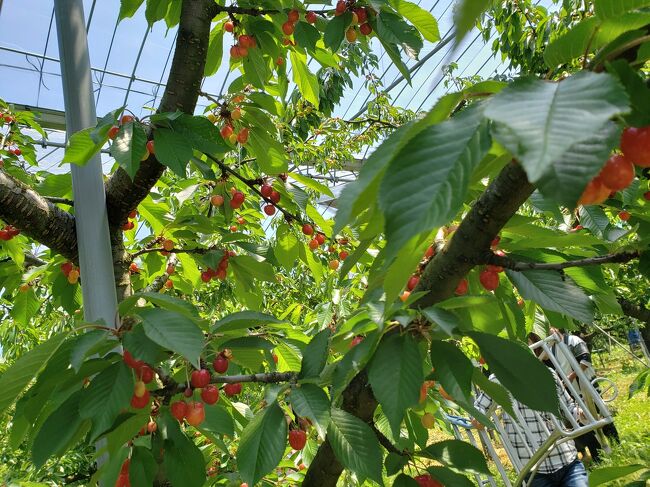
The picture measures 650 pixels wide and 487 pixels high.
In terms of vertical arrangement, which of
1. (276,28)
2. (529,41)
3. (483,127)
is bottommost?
(483,127)

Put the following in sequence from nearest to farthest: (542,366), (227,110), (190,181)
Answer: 1. (542,366)
2. (227,110)
3. (190,181)

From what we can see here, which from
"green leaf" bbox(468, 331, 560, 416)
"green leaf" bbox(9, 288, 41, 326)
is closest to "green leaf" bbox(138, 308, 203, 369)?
"green leaf" bbox(468, 331, 560, 416)

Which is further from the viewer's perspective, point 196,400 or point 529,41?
point 529,41

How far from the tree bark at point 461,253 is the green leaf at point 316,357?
0.19 ft

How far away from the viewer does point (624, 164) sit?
1.25 ft

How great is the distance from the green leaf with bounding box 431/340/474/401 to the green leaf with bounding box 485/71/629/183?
0.37 metres

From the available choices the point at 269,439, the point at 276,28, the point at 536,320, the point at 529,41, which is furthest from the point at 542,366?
the point at 529,41

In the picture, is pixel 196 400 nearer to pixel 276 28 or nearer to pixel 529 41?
pixel 276 28

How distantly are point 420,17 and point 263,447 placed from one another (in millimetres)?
893

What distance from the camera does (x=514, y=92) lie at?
310mm

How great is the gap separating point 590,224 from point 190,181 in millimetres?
1083

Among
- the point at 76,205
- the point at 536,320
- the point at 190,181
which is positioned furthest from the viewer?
the point at 190,181

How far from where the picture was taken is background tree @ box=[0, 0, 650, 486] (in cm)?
30

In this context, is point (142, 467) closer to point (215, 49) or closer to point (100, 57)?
point (215, 49)
